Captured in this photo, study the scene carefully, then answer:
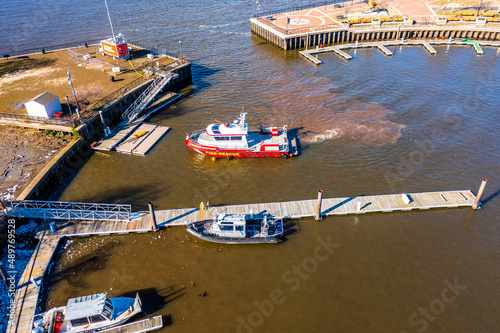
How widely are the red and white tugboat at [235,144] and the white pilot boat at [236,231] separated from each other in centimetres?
1100

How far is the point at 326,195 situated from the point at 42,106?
35626 mm

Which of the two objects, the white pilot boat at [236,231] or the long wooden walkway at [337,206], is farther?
the long wooden walkway at [337,206]

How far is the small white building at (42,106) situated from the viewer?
3997 centimetres

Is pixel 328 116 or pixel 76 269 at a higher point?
pixel 328 116

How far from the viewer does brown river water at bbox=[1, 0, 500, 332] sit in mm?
24734

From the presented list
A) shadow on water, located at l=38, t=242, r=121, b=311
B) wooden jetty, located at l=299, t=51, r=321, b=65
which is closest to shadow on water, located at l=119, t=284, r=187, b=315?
shadow on water, located at l=38, t=242, r=121, b=311

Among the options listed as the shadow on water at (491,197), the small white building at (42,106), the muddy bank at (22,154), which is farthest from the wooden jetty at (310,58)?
the muddy bank at (22,154)

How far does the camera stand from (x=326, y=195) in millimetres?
34188

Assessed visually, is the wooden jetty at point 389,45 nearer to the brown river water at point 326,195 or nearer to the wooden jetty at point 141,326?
the brown river water at point 326,195

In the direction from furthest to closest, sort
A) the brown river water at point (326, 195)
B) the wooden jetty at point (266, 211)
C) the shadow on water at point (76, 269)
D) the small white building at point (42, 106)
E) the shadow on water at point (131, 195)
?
1. the small white building at point (42, 106)
2. the shadow on water at point (131, 195)
3. the wooden jetty at point (266, 211)
4. the shadow on water at point (76, 269)
5. the brown river water at point (326, 195)

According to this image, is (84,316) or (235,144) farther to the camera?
(235,144)

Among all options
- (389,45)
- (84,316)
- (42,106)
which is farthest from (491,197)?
(42,106)

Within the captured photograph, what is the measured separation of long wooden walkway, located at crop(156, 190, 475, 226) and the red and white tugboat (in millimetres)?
8198

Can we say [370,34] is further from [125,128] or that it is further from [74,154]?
[74,154]
